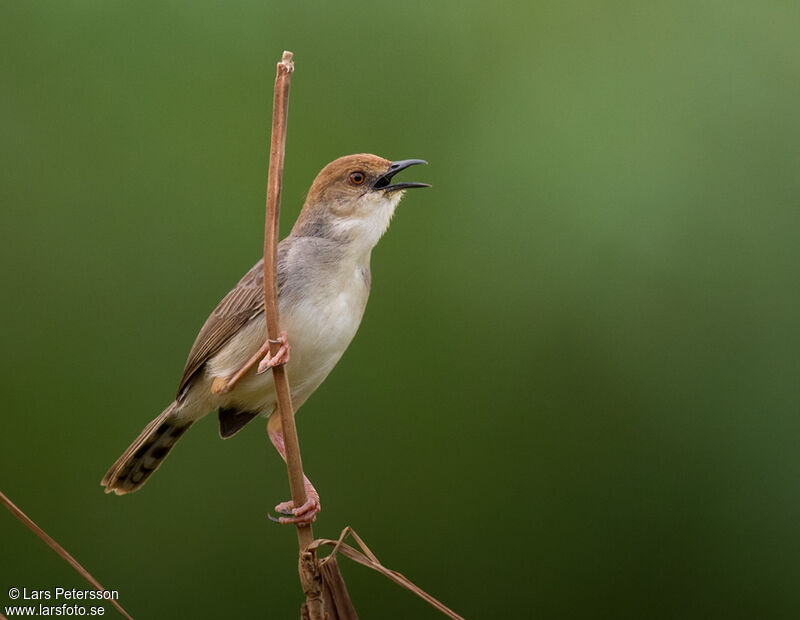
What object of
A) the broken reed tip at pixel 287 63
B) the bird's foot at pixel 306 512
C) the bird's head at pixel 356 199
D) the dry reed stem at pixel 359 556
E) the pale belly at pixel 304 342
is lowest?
the bird's foot at pixel 306 512

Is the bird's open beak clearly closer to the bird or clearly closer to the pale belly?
the bird

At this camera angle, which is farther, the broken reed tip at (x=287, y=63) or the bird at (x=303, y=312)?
the bird at (x=303, y=312)

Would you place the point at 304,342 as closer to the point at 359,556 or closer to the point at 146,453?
the point at 146,453

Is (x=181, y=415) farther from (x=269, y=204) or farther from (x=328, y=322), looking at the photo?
(x=269, y=204)

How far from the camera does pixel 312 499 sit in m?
2.76

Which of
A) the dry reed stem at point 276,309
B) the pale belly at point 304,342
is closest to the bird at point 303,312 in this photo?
the pale belly at point 304,342

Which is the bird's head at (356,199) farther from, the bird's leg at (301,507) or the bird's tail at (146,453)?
the bird's tail at (146,453)

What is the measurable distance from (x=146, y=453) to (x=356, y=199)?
Result: 116 cm

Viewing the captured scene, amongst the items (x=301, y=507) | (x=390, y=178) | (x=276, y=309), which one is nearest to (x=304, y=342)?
(x=390, y=178)

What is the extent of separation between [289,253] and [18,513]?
1.63 m

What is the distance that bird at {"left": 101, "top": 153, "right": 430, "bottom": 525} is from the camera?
9.16 ft

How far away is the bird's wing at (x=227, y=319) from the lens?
296 centimetres

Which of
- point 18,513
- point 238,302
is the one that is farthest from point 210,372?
point 18,513

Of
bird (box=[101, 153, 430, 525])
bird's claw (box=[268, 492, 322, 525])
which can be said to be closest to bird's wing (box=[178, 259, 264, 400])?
bird (box=[101, 153, 430, 525])
